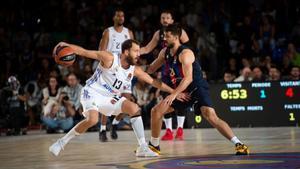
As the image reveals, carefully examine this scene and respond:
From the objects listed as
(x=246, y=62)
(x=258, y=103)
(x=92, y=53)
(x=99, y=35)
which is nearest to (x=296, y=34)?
(x=246, y=62)

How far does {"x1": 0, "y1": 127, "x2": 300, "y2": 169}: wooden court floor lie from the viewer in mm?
7129

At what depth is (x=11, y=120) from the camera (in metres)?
14.4

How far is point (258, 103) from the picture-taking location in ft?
46.2

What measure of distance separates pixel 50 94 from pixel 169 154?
676 centimetres

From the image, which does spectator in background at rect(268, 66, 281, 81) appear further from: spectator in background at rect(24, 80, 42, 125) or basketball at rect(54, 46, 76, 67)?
basketball at rect(54, 46, 76, 67)

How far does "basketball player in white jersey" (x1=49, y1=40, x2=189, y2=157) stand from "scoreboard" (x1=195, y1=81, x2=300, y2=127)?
229 inches

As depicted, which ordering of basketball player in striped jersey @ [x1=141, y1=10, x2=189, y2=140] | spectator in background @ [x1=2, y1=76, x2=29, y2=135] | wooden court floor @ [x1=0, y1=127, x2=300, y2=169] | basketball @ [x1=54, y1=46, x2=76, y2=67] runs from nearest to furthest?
wooden court floor @ [x1=0, y1=127, x2=300, y2=169] < basketball @ [x1=54, y1=46, x2=76, y2=67] < basketball player in striped jersey @ [x1=141, y1=10, x2=189, y2=140] < spectator in background @ [x1=2, y1=76, x2=29, y2=135]

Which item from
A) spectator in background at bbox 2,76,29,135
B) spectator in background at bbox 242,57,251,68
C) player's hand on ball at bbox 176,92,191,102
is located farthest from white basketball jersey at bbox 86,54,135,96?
spectator in background at bbox 242,57,251,68

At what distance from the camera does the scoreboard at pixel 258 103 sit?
45.6ft

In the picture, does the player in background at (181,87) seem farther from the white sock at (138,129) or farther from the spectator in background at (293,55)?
the spectator in background at (293,55)

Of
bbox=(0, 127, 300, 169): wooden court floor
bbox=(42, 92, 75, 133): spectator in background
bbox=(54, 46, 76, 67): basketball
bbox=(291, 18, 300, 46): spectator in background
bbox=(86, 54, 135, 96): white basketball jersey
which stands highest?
bbox=(291, 18, 300, 46): spectator in background

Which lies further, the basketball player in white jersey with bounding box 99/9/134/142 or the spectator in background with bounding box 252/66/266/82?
the spectator in background with bounding box 252/66/266/82

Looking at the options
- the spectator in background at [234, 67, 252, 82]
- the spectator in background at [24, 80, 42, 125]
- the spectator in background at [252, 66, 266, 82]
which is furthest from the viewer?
the spectator in background at [24, 80, 42, 125]

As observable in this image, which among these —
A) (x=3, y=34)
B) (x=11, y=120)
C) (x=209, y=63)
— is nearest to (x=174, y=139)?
(x=11, y=120)
